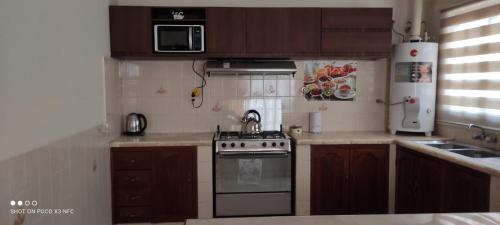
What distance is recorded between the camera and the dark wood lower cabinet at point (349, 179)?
3.05 metres

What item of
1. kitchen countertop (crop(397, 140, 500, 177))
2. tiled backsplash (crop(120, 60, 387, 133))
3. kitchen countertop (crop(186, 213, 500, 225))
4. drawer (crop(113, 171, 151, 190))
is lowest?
drawer (crop(113, 171, 151, 190))

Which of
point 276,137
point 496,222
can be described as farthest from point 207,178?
point 496,222

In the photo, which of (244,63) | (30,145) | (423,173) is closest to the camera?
(30,145)

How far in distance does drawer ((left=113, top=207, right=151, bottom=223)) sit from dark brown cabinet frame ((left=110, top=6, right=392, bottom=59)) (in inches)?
55.6

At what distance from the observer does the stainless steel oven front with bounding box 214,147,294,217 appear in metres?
3.01

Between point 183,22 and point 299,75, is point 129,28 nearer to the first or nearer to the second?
point 183,22

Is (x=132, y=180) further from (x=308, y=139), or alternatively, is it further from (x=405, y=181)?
Answer: (x=405, y=181)

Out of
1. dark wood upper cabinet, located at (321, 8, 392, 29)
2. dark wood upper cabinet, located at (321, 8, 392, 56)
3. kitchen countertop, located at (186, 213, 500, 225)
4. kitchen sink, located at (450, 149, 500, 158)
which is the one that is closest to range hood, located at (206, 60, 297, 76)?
dark wood upper cabinet, located at (321, 8, 392, 56)

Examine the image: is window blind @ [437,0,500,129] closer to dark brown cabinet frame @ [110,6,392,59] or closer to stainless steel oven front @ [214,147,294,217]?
dark brown cabinet frame @ [110,6,392,59]

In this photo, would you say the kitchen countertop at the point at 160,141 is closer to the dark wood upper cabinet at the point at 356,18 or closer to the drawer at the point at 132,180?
the drawer at the point at 132,180

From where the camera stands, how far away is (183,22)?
3062mm

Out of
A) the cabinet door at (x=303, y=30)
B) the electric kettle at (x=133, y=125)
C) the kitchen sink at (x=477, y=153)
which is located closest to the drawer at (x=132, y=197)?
the electric kettle at (x=133, y=125)

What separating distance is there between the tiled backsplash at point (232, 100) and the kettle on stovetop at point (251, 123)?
0.09m

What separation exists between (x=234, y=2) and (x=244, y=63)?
2.25 ft
